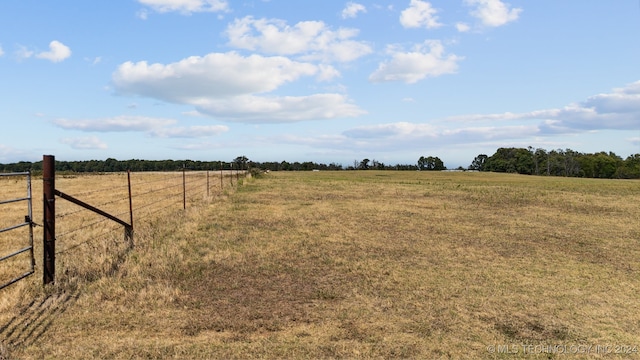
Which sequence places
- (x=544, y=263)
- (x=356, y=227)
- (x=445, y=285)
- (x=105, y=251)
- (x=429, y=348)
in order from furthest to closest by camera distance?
(x=356, y=227)
(x=544, y=263)
(x=105, y=251)
(x=445, y=285)
(x=429, y=348)

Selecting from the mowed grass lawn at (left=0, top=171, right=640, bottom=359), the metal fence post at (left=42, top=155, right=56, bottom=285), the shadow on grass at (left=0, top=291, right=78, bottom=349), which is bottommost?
the mowed grass lawn at (left=0, top=171, right=640, bottom=359)

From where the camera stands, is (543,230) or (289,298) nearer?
(289,298)

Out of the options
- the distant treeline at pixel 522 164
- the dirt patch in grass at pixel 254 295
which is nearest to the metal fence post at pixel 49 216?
the dirt patch in grass at pixel 254 295

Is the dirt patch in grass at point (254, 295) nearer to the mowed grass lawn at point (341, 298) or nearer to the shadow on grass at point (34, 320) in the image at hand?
the mowed grass lawn at point (341, 298)

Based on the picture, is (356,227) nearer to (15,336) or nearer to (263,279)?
(263,279)

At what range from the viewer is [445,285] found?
7.66 m

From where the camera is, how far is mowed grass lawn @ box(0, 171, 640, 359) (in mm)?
5059

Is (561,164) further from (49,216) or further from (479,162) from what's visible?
(49,216)

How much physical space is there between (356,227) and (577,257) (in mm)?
6918

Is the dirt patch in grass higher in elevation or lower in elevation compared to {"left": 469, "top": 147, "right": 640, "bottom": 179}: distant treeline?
lower

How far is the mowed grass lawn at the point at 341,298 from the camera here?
16.6 feet

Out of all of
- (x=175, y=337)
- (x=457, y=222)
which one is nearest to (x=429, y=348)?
→ (x=175, y=337)

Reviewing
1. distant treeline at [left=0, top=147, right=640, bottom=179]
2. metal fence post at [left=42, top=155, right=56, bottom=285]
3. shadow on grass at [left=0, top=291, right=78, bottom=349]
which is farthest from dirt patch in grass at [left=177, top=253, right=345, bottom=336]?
distant treeline at [left=0, top=147, right=640, bottom=179]

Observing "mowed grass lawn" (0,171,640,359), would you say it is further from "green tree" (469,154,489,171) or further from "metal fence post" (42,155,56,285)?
"green tree" (469,154,489,171)
